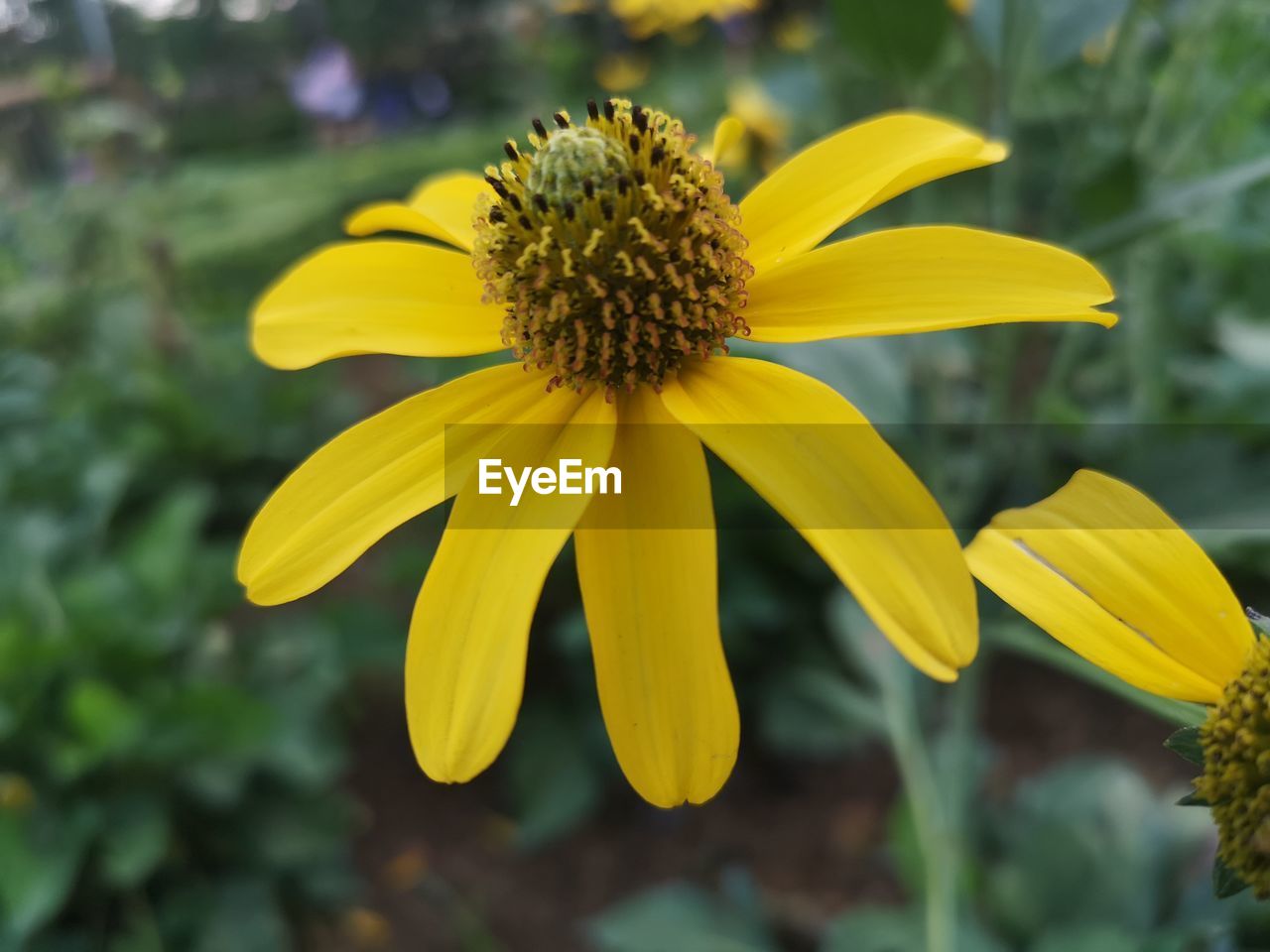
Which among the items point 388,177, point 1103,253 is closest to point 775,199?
point 1103,253

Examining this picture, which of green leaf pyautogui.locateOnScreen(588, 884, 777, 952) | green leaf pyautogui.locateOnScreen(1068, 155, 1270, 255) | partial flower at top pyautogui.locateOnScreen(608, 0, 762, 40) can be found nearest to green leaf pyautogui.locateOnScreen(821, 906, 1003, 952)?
green leaf pyautogui.locateOnScreen(588, 884, 777, 952)

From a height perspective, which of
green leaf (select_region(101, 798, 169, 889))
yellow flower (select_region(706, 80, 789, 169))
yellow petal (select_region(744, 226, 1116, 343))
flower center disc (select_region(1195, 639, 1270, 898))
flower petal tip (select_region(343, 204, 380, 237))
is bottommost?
flower center disc (select_region(1195, 639, 1270, 898))

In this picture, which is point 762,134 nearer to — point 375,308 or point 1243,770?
point 375,308

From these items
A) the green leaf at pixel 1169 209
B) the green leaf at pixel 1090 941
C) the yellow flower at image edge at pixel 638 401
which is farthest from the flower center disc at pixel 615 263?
the green leaf at pixel 1090 941

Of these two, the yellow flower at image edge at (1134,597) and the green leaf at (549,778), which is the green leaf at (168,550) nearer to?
the green leaf at (549,778)

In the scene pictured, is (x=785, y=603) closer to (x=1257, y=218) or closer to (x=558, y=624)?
(x=558, y=624)

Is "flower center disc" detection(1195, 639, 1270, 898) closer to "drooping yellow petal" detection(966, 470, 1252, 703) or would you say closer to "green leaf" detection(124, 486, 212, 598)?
"drooping yellow petal" detection(966, 470, 1252, 703)
